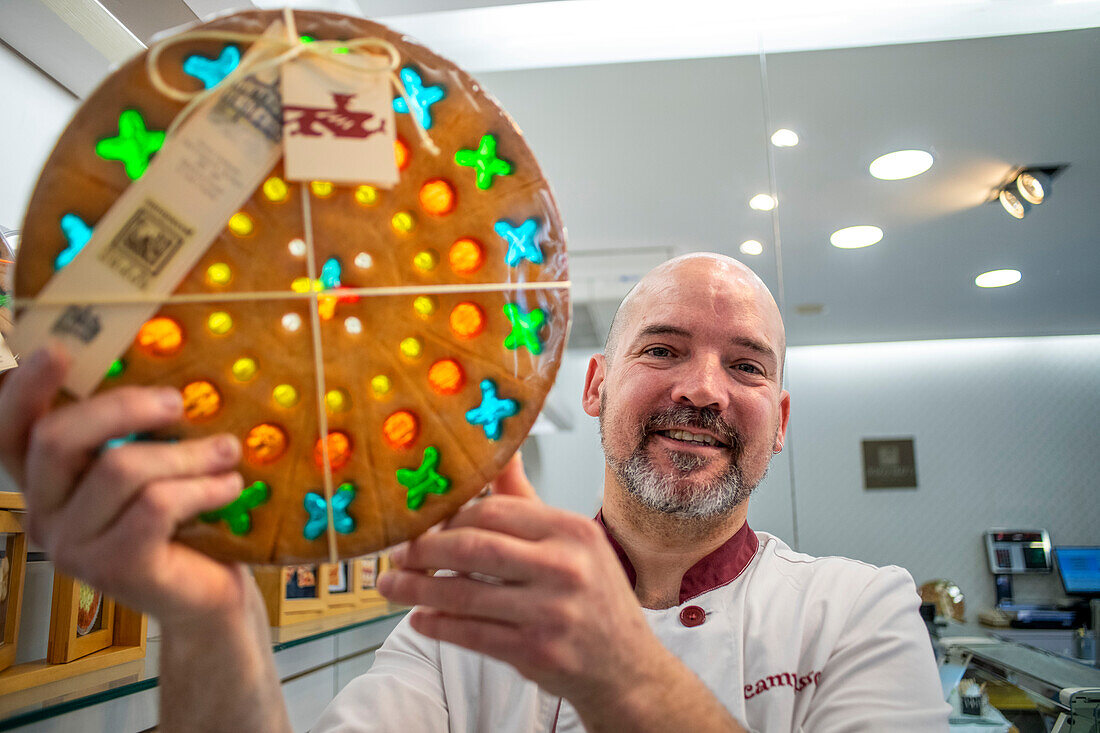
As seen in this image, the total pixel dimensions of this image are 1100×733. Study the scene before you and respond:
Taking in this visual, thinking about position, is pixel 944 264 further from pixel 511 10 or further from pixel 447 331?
pixel 447 331

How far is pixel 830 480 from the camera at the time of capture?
2.27 meters

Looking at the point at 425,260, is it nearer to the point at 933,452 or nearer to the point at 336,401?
the point at 336,401

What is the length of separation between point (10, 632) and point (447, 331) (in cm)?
74

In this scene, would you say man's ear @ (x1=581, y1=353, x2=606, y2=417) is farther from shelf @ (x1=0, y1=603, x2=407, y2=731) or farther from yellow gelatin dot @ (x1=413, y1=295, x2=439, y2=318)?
yellow gelatin dot @ (x1=413, y1=295, x2=439, y2=318)

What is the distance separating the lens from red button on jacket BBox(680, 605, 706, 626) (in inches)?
52.2

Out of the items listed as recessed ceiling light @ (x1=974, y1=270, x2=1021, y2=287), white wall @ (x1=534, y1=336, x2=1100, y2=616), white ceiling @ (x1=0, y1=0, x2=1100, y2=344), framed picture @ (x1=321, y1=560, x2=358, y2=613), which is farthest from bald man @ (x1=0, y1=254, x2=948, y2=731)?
recessed ceiling light @ (x1=974, y1=270, x2=1021, y2=287)

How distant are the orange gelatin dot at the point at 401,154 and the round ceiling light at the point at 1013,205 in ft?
7.29

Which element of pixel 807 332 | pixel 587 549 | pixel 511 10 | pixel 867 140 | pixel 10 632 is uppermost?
pixel 511 10

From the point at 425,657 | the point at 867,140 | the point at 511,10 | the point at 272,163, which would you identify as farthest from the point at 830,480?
the point at 272,163

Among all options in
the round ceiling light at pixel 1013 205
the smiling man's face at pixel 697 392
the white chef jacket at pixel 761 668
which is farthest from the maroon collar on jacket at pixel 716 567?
→ the round ceiling light at pixel 1013 205

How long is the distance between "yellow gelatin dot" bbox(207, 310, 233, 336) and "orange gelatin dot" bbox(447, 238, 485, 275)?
19 cm

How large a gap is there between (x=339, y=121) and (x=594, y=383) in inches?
50.6

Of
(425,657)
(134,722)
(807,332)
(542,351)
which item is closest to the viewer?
(542,351)

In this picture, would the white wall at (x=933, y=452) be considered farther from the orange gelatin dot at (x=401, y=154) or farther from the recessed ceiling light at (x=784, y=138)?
the orange gelatin dot at (x=401, y=154)
